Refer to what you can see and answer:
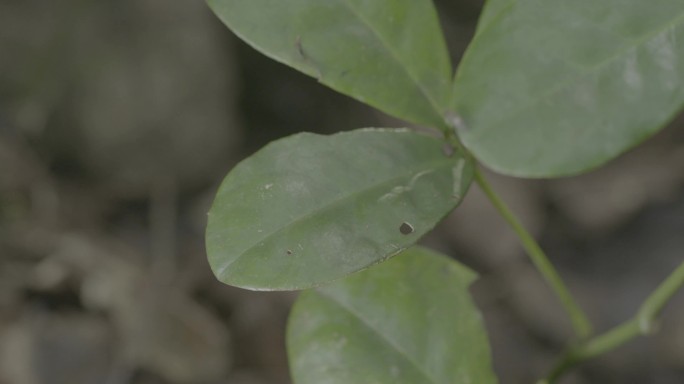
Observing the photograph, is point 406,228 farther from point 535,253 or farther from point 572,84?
point 535,253

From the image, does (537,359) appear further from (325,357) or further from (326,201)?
(326,201)

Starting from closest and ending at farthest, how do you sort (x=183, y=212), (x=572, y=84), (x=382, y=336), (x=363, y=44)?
(x=572, y=84) → (x=363, y=44) → (x=382, y=336) → (x=183, y=212)

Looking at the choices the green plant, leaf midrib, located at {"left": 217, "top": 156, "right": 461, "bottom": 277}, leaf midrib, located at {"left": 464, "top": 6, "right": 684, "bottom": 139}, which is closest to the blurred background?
the green plant

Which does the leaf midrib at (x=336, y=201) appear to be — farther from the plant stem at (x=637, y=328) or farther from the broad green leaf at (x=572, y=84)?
the plant stem at (x=637, y=328)

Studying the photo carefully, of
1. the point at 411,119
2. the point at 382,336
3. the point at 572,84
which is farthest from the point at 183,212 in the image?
the point at 572,84

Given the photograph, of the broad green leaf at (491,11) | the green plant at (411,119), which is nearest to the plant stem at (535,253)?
the green plant at (411,119)

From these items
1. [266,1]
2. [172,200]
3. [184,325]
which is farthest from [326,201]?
[172,200]
